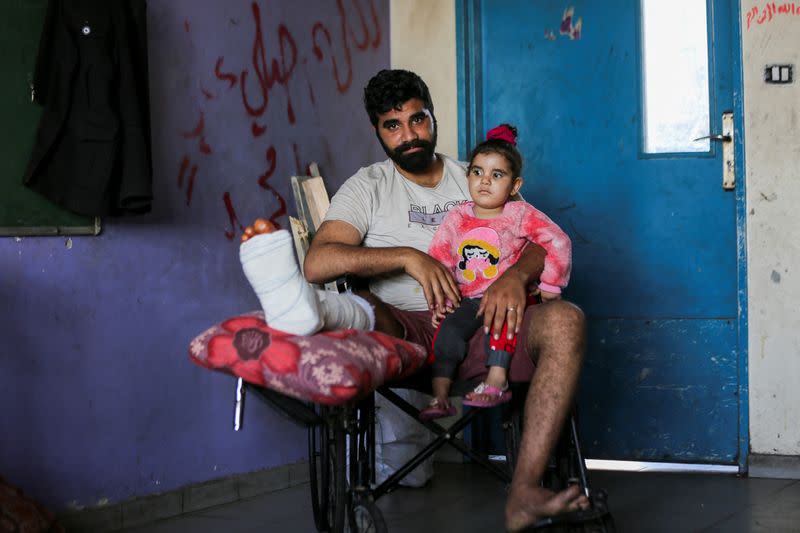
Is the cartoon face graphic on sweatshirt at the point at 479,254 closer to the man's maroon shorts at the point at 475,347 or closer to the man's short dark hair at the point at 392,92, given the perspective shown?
the man's maroon shorts at the point at 475,347

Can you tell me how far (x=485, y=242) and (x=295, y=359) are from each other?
812 millimetres

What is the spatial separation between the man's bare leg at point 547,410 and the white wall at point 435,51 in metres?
2.08

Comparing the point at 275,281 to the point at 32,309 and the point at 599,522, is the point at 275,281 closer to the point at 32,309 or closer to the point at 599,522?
the point at 599,522

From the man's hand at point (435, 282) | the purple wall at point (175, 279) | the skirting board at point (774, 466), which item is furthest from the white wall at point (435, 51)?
the man's hand at point (435, 282)

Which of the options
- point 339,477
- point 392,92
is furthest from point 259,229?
point 392,92

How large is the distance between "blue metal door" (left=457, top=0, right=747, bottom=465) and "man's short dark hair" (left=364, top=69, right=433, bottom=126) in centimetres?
124

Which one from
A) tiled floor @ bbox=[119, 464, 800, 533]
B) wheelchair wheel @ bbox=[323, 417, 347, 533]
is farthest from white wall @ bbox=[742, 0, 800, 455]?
wheelchair wheel @ bbox=[323, 417, 347, 533]

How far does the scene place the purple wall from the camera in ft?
9.82

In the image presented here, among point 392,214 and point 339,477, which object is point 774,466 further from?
point 339,477

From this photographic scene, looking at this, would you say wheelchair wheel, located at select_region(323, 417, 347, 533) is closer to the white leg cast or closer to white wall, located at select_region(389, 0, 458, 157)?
the white leg cast

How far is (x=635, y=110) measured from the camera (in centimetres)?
414

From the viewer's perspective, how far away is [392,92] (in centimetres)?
307

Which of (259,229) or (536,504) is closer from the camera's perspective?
(259,229)

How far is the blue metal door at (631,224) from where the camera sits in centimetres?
406
